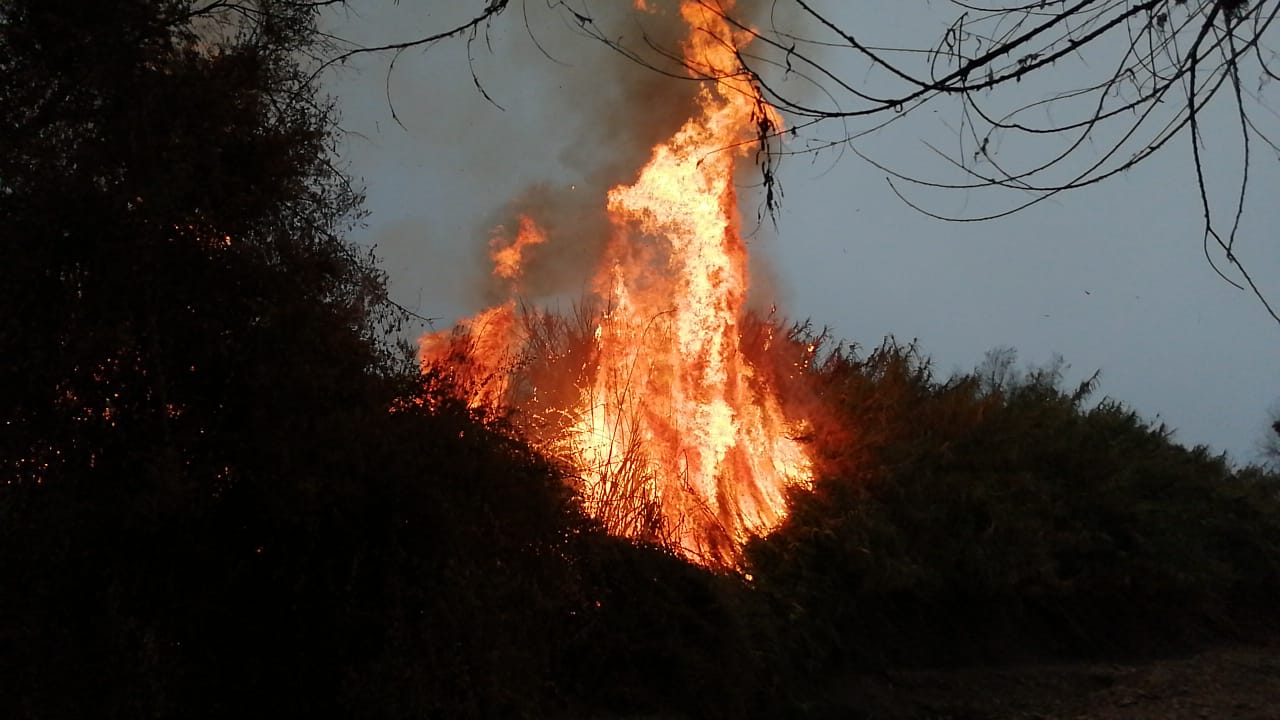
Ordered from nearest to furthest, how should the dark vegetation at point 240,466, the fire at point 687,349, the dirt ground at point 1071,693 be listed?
the dark vegetation at point 240,466
the dirt ground at point 1071,693
the fire at point 687,349

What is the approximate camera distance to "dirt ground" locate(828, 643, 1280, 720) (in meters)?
10.0

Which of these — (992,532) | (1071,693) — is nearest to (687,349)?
(992,532)

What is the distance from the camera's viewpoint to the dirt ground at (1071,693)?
10000 mm

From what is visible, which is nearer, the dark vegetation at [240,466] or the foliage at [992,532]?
the dark vegetation at [240,466]

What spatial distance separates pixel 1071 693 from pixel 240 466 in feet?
27.8

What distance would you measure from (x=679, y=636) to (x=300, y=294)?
387 centimetres

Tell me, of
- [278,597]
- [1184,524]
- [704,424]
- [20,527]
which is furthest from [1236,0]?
[1184,524]

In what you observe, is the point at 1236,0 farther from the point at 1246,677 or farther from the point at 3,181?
the point at 1246,677

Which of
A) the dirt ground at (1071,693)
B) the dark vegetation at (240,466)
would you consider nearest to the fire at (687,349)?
the dirt ground at (1071,693)

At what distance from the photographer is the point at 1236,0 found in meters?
4.34

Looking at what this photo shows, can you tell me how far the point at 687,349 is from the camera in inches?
500

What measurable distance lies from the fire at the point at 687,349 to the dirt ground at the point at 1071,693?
222cm

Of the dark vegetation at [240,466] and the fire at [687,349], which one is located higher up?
the fire at [687,349]

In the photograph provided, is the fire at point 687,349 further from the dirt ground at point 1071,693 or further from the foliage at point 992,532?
the dirt ground at point 1071,693
